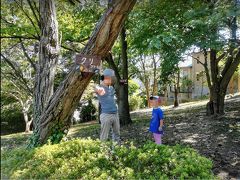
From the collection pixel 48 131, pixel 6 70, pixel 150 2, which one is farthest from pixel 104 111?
pixel 6 70

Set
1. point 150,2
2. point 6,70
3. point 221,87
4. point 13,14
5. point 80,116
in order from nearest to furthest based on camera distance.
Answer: point 150,2 → point 221,87 → point 13,14 → point 6,70 → point 80,116

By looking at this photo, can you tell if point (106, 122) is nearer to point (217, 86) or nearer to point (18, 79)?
point (217, 86)

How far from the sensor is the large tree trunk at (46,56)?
6398mm

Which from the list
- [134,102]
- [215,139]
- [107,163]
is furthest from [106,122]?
[134,102]

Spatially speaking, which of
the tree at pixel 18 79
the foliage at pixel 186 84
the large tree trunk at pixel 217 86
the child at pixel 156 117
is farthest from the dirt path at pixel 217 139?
the foliage at pixel 186 84

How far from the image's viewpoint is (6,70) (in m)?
19.6

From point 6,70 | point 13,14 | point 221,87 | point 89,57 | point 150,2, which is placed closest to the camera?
point 89,57

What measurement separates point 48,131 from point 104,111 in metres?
1.08

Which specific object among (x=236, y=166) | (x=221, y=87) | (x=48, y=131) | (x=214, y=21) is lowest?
(x=236, y=166)

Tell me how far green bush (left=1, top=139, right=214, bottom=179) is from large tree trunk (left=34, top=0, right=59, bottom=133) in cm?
175

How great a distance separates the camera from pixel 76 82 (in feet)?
18.7

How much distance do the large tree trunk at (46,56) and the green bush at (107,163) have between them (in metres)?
1.75

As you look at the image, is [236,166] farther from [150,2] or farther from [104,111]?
[150,2]

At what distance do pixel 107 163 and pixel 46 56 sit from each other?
326cm
